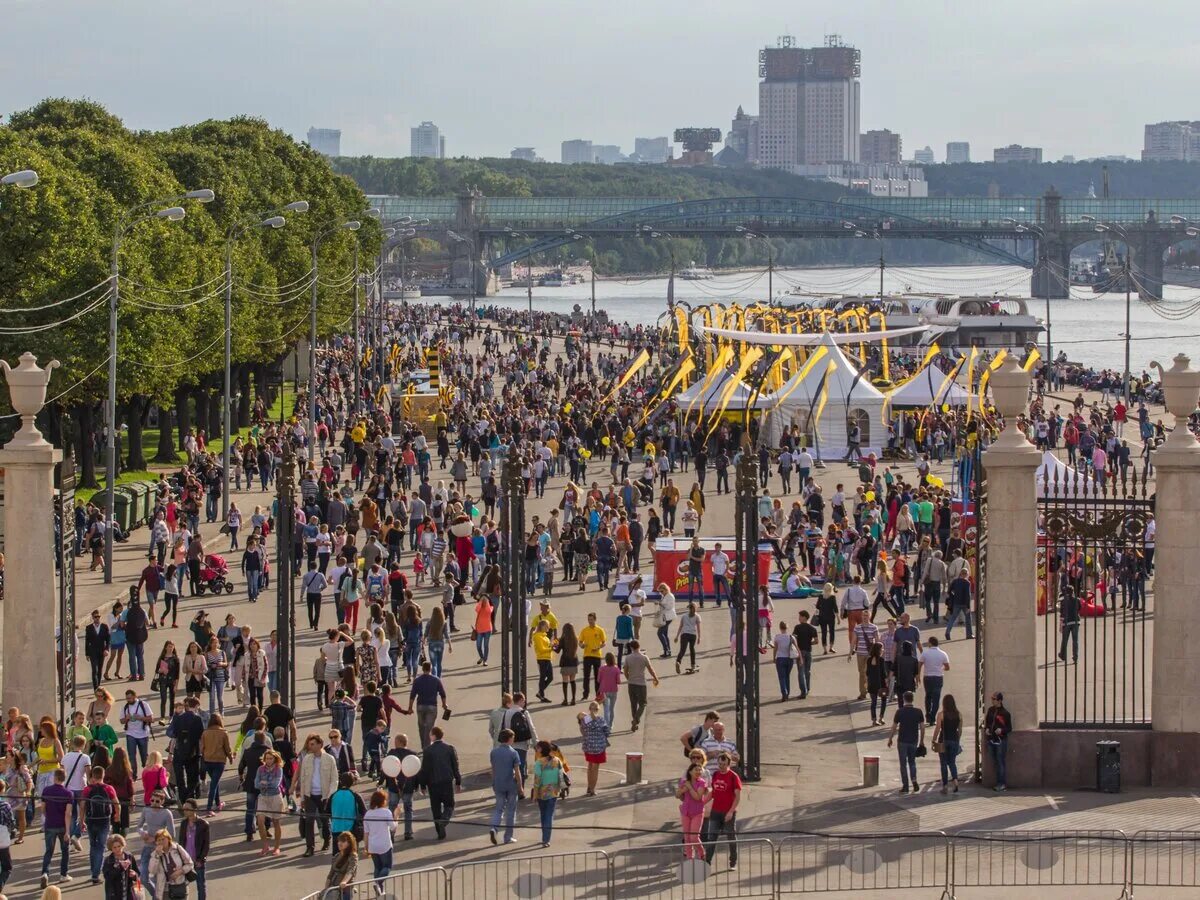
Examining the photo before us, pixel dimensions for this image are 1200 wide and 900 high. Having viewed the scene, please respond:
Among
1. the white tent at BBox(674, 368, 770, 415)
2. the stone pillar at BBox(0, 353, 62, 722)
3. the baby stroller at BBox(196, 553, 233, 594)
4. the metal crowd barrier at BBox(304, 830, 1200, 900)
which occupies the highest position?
the white tent at BBox(674, 368, 770, 415)

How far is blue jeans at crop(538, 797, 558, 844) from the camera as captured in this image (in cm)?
1961

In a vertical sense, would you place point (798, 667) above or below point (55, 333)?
below

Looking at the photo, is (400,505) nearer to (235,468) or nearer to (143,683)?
(235,468)

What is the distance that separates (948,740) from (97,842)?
8182mm

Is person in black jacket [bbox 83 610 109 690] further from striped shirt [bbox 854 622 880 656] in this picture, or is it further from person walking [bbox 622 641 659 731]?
striped shirt [bbox 854 622 880 656]

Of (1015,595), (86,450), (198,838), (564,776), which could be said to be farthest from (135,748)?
(86,450)

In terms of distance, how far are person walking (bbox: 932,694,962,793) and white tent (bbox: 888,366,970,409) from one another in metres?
35.2

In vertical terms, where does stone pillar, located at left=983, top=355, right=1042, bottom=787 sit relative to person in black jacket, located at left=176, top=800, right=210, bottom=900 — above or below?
above

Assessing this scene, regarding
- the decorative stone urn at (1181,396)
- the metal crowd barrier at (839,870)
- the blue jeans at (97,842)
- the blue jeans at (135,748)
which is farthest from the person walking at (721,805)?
the blue jeans at (135,748)

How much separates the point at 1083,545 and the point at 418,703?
7.09m

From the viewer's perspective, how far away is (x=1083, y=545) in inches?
860

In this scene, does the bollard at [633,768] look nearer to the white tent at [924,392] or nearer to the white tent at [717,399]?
the white tent at [717,399]

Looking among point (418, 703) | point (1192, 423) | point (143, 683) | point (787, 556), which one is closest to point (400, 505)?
point (787, 556)

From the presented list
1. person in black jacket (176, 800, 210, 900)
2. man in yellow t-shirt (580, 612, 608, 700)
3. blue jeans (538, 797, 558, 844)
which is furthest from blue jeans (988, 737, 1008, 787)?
person in black jacket (176, 800, 210, 900)
